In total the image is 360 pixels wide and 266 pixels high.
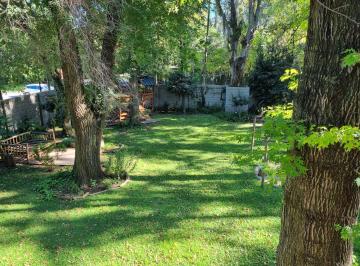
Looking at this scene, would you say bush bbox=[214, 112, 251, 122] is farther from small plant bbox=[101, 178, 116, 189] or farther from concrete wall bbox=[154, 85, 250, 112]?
small plant bbox=[101, 178, 116, 189]

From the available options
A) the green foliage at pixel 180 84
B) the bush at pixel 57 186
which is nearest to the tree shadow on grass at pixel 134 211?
the bush at pixel 57 186

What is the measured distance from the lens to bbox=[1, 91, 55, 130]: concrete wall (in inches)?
411

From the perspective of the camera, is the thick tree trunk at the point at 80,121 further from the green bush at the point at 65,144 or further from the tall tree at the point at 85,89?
the green bush at the point at 65,144

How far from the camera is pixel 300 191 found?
238cm

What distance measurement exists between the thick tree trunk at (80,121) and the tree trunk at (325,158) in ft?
15.5

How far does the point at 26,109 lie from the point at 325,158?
36.7 ft

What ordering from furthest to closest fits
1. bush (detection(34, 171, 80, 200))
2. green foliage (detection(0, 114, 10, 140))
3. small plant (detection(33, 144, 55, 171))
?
green foliage (detection(0, 114, 10, 140)) → small plant (detection(33, 144, 55, 171)) → bush (detection(34, 171, 80, 200))

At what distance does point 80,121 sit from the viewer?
6543 millimetres

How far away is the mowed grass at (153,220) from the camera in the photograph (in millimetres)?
4434

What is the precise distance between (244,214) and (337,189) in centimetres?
353

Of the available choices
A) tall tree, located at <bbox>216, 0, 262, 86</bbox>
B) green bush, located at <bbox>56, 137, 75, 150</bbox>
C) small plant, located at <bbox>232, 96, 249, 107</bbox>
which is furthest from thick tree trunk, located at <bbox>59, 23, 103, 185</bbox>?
tall tree, located at <bbox>216, 0, 262, 86</bbox>

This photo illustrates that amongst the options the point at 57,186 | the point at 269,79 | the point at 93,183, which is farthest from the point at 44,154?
the point at 269,79

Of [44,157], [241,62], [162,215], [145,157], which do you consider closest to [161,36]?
[145,157]

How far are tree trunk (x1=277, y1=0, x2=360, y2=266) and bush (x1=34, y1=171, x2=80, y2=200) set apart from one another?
5031 mm
